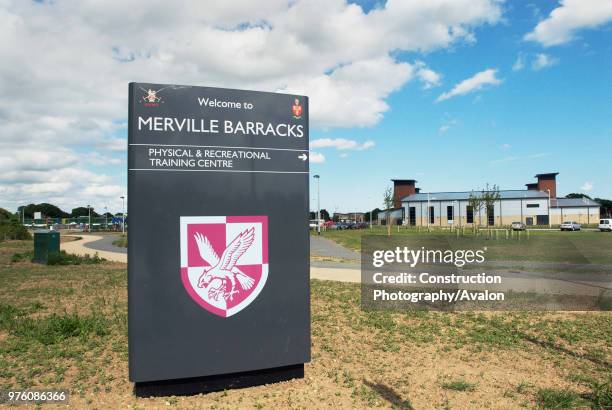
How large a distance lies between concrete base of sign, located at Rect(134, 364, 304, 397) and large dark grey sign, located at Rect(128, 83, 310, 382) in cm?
15

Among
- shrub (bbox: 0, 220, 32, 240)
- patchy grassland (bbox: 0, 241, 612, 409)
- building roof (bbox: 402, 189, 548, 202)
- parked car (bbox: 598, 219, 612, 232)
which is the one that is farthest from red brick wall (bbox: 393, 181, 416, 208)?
patchy grassland (bbox: 0, 241, 612, 409)

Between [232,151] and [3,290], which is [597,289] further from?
[3,290]

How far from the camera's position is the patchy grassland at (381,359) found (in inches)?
185

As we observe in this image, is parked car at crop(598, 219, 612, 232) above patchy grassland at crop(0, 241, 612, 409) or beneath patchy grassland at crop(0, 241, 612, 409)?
above

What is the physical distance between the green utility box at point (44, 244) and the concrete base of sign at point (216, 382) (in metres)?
16.0

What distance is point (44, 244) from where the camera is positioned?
60.3ft

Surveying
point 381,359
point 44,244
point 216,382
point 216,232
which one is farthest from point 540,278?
point 44,244

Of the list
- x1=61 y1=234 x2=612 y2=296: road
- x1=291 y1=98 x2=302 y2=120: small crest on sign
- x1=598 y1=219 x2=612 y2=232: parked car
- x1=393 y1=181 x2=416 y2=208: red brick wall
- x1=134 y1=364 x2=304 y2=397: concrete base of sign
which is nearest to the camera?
x1=134 y1=364 x2=304 y2=397: concrete base of sign

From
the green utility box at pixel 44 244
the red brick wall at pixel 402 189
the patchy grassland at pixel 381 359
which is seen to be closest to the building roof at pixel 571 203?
the red brick wall at pixel 402 189

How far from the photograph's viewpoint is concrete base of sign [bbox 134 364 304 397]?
15.4 ft

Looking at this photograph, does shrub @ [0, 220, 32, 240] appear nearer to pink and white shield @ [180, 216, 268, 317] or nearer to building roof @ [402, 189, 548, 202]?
pink and white shield @ [180, 216, 268, 317]

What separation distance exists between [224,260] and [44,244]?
1664cm
